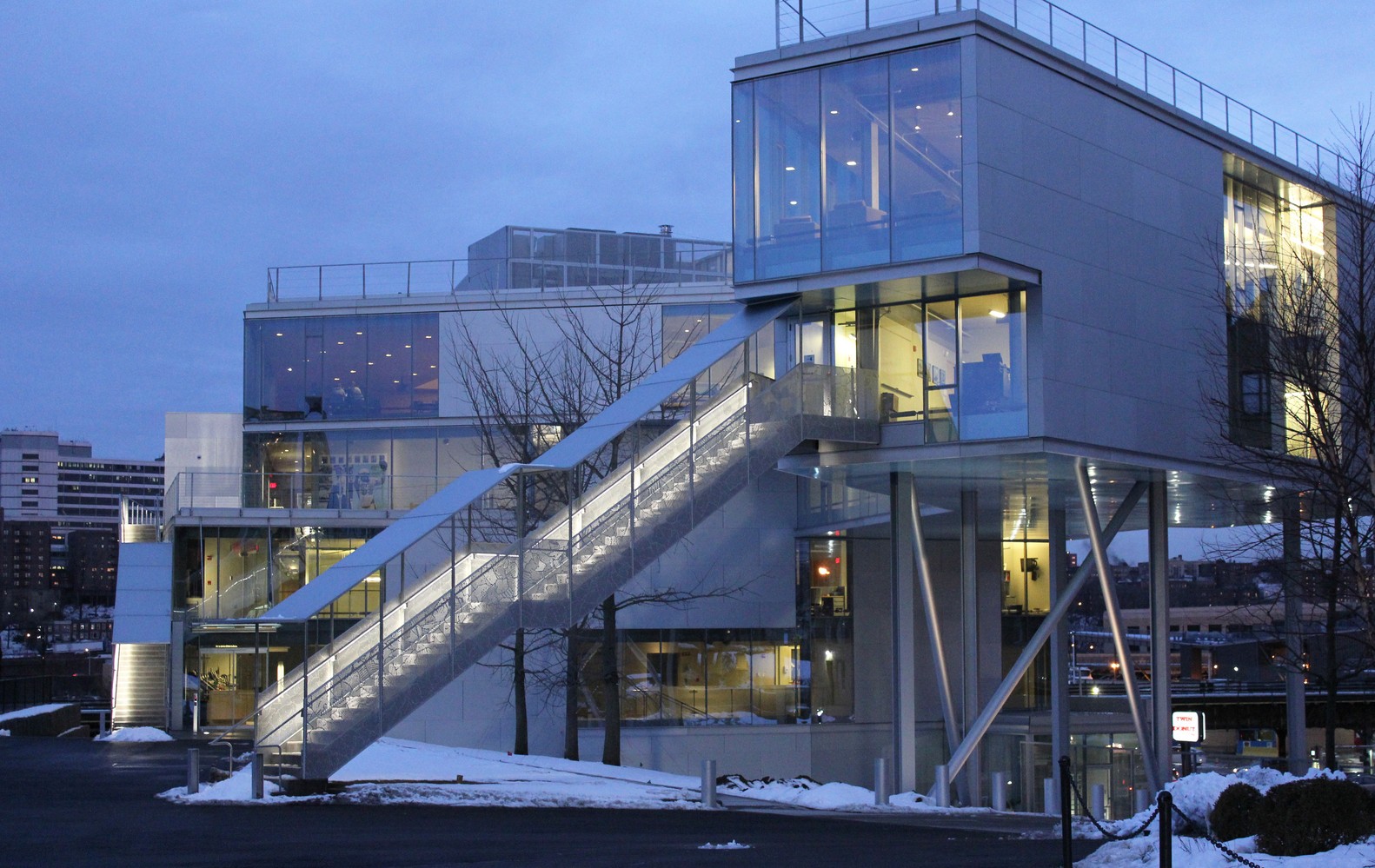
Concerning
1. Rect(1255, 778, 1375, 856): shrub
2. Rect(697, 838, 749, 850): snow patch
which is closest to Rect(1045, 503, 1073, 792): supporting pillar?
Rect(697, 838, 749, 850): snow patch

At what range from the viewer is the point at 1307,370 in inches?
1057

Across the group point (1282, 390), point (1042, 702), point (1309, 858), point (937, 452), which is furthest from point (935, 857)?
point (1042, 702)

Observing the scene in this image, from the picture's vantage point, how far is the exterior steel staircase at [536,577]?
22.2 meters

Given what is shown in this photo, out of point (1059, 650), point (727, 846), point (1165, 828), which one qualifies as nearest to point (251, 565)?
point (1059, 650)

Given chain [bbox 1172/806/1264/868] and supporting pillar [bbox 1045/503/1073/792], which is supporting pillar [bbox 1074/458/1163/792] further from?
chain [bbox 1172/806/1264/868]

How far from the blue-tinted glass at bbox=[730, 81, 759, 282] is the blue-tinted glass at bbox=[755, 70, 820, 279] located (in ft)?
0.41

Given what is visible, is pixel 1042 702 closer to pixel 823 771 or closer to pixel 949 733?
pixel 823 771

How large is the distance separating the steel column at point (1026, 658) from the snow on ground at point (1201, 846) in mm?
10209

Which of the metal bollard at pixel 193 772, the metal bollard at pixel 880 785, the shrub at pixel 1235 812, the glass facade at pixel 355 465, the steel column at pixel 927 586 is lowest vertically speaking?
the metal bollard at pixel 880 785

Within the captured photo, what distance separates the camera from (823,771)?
43562 mm

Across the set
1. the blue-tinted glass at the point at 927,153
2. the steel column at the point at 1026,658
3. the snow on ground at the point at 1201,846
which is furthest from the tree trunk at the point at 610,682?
the snow on ground at the point at 1201,846

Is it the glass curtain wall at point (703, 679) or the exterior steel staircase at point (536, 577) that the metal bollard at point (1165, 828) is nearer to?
the exterior steel staircase at point (536, 577)

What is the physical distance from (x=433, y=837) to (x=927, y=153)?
618 inches

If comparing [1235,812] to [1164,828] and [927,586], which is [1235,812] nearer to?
[1164,828]
